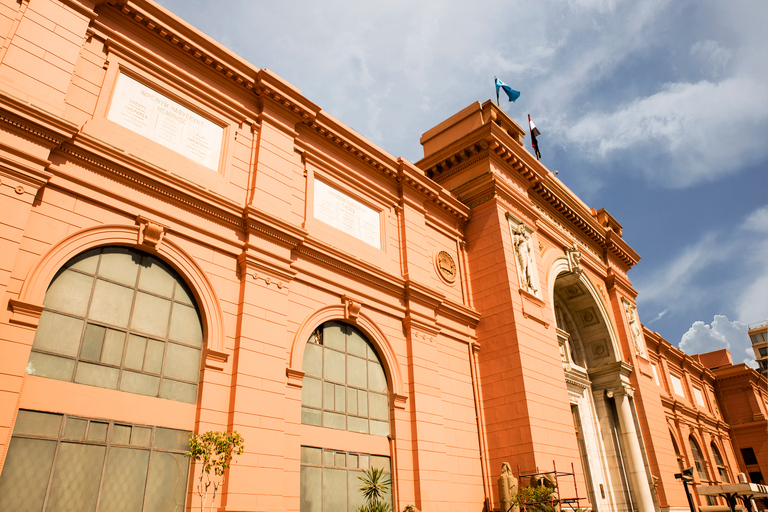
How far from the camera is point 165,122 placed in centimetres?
1346

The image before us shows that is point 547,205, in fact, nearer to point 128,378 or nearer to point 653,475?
point 653,475

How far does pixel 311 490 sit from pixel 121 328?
5983 millimetres

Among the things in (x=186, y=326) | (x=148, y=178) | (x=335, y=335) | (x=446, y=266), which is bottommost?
(x=186, y=326)

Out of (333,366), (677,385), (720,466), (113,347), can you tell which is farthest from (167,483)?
(720,466)

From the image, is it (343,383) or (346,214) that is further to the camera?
(346,214)

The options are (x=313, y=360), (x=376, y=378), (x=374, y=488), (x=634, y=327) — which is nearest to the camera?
(x=374, y=488)

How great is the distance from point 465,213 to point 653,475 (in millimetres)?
15276

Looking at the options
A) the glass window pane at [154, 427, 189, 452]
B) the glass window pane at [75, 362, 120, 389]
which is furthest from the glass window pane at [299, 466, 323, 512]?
the glass window pane at [75, 362, 120, 389]

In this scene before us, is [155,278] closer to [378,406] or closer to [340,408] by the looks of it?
[340,408]

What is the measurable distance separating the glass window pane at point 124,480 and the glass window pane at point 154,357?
5.41ft

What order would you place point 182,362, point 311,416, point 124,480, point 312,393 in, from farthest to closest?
point 312,393, point 311,416, point 182,362, point 124,480

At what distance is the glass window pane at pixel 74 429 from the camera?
9734 mm

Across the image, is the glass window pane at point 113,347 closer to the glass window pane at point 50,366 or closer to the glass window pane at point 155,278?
the glass window pane at point 50,366

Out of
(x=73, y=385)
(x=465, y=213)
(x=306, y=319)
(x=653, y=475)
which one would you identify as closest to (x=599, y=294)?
(x=653, y=475)
